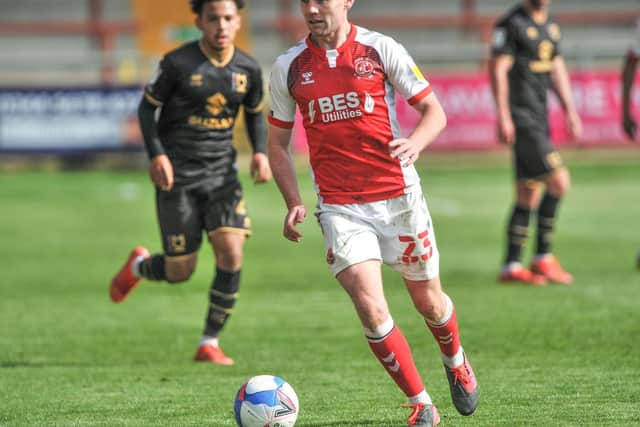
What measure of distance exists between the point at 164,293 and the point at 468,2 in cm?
2123

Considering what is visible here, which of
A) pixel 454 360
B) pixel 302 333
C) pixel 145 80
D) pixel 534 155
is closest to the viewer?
pixel 454 360

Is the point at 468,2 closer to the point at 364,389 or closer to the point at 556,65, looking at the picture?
the point at 556,65

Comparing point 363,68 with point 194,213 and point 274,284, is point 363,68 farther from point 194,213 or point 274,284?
point 274,284

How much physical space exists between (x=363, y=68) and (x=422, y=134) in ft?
1.45

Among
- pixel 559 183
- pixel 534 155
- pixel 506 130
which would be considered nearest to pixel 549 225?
pixel 559 183

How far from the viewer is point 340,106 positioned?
609 centimetres

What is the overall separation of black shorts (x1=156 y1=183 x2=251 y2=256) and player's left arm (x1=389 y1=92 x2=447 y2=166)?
2393 mm

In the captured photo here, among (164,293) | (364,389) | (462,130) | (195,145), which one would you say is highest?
(195,145)

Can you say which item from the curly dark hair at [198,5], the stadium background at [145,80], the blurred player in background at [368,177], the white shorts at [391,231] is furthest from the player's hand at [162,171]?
the stadium background at [145,80]

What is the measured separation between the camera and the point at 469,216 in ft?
56.8

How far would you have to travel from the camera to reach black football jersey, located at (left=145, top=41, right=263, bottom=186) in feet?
26.6

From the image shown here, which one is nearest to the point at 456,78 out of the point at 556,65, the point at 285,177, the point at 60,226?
the point at 60,226

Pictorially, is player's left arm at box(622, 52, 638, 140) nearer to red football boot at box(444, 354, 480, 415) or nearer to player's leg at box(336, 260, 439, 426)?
red football boot at box(444, 354, 480, 415)

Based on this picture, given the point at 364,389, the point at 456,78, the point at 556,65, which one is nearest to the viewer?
the point at 364,389
